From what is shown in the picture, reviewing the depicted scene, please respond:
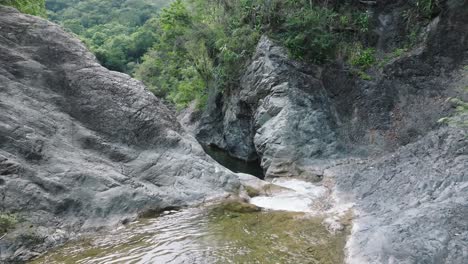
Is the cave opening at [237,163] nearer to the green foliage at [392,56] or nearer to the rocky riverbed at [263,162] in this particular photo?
the rocky riverbed at [263,162]

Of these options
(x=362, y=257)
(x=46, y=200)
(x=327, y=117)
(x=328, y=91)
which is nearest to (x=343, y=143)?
(x=327, y=117)

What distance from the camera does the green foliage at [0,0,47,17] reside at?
1380 centimetres

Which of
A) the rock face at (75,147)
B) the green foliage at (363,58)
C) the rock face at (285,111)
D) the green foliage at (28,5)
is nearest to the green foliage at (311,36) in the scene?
the rock face at (285,111)

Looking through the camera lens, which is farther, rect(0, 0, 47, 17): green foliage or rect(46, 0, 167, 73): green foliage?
rect(46, 0, 167, 73): green foliage

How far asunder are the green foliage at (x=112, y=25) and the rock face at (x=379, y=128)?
4013 centimetres

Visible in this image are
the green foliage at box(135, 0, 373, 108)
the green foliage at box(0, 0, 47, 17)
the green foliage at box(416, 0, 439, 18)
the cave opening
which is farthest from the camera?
the cave opening

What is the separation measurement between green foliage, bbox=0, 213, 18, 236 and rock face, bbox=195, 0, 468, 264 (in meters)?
6.84

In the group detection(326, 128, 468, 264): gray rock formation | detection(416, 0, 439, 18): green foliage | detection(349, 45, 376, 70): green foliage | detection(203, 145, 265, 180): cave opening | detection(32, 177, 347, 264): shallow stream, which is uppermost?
detection(416, 0, 439, 18): green foliage

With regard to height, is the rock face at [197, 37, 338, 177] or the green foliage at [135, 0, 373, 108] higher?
the green foliage at [135, 0, 373, 108]

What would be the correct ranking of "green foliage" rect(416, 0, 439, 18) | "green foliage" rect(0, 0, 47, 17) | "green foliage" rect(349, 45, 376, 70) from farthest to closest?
1. "green foliage" rect(349, 45, 376, 70)
2. "green foliage" rect(416, 0, 439, 18)
3. "green foliage" rect(0, 0, 47, 17)

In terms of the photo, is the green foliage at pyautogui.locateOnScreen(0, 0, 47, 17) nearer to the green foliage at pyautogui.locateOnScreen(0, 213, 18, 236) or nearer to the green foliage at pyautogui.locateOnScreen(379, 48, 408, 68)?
the green foliage at pyautogui.locateOnScreen(0, 213, 18, 236)

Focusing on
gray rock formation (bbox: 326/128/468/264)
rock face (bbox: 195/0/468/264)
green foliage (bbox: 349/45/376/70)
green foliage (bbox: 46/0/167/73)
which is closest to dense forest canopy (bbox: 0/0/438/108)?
green foliage (bbox: 349/45/376/70)

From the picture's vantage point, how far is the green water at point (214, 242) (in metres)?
6.97

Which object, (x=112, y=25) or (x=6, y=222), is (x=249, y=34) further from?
(x=112, y=25)
